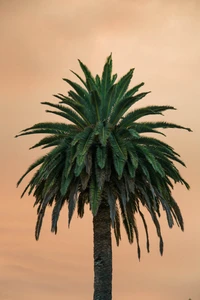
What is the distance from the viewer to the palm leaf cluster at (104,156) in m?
48.7

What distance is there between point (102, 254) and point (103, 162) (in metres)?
6.37

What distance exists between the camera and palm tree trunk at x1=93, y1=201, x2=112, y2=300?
163 feet

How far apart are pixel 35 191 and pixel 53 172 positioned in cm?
312

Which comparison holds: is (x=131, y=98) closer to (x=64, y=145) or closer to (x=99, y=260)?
(x=64, y=145)

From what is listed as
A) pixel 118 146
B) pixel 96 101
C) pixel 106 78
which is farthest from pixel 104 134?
pixel 106 78

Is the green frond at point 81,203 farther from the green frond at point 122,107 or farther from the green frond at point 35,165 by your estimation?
the green frond at point 122,107

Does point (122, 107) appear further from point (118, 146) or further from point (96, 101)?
point (118, 146)

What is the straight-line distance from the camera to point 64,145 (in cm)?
5038

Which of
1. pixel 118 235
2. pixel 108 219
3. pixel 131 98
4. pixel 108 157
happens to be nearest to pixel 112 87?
pixel 131 98

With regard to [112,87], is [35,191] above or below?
below

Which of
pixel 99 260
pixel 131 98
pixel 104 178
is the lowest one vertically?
pixel 99 260

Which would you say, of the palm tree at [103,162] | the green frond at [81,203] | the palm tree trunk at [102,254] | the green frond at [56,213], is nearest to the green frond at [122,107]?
the palm tree at [103,162]

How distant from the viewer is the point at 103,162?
4831 centimetres

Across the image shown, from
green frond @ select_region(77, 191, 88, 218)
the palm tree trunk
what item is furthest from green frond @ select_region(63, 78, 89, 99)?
the palm tree trunk
